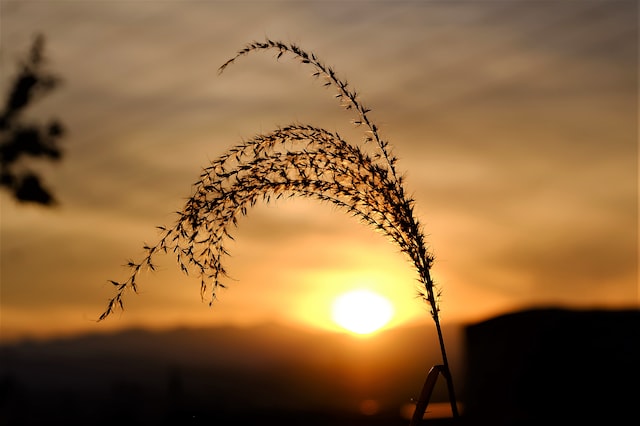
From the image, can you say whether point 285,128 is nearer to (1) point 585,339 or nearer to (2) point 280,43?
(2) point 280,43

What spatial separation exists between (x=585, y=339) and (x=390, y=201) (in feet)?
26.4

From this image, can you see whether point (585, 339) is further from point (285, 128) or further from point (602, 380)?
point (285, 128)

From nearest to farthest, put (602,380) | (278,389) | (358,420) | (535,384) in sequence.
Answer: (602,380), (535,384), (358,420), (278,389)

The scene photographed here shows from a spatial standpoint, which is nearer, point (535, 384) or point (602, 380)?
point (602, 380)

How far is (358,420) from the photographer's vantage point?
2839cm

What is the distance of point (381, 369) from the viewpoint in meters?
108

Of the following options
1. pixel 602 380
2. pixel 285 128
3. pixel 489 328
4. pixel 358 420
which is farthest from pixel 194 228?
pixel 358 420

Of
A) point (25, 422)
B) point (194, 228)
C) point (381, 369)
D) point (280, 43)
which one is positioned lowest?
point (25, 422)

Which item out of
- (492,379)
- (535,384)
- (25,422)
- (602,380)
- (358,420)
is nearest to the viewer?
(602,380)

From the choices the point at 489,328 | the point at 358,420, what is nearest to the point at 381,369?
the point at 358,420

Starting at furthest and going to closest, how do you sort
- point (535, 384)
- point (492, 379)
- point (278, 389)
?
point (278, 389), point (492, 379), point (535, 384)

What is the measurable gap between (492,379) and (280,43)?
13.6 metres

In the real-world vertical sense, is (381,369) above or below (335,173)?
above

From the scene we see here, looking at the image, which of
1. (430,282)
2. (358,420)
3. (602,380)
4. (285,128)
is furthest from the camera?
(358,420)
